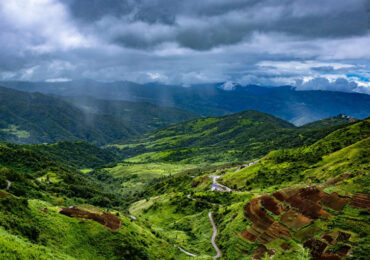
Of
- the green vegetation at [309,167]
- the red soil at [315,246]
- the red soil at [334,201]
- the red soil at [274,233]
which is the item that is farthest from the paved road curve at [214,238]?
the green vegetation at [309,167]

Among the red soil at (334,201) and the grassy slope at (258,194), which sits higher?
the red soil at (334,201)

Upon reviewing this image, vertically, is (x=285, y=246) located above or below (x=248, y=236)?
above

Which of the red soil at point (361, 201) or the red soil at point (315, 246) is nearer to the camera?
the red soil at point (315, 246)

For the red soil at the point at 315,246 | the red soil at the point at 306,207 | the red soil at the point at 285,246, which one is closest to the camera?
the red soil at the point at 315,246

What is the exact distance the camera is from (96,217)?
85375mm

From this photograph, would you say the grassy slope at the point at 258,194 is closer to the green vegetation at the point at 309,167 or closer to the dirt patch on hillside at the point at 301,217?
the green vegetation at the point at 309,167

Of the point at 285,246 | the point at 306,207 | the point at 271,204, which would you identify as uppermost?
A: the point at 306,207

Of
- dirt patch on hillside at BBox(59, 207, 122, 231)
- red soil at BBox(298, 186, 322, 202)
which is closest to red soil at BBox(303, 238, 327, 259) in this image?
red soil at BBox(298, 186, 322, 202)

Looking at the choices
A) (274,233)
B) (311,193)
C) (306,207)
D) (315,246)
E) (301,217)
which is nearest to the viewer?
(315,246)

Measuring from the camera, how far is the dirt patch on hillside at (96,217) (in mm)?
83188

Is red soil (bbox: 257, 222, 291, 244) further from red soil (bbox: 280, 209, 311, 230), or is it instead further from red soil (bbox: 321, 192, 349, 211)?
red soil (bbox: 321, 192, 349, 211)

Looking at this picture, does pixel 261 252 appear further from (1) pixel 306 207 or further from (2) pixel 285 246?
(1) pixel 306 207

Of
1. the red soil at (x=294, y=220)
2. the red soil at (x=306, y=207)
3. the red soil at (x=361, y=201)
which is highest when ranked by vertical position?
the red soil at (x=361, y=201)

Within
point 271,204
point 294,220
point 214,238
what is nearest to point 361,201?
point 294,220
